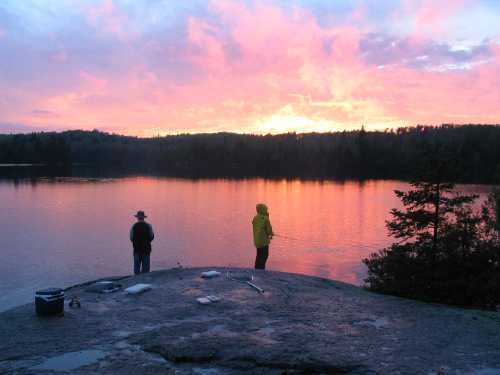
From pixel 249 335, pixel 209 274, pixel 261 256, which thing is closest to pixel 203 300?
pixel 249 335

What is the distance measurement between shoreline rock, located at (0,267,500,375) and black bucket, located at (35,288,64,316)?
14cm

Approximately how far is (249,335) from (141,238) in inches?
218

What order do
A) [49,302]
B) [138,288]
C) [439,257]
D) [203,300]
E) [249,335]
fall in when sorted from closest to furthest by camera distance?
[249,335]
[49,302]
[203,300]
[138,288]
[439,257]

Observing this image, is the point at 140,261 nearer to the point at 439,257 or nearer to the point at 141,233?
the point at 141,233

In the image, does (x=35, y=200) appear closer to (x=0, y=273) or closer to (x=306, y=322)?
(x=0, y=273)

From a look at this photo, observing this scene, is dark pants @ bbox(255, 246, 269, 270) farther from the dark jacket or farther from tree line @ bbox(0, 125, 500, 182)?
tree line @ bbox(0, 125, 500, 182)

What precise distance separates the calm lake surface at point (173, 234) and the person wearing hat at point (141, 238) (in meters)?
4.86

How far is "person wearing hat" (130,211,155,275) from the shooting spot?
11.6 m

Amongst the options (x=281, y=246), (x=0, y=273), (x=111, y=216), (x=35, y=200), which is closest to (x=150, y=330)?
(x=0, y=273)

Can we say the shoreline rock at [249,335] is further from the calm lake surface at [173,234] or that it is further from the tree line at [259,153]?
the tree line at [259,153]

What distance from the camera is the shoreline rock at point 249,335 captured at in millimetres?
5828

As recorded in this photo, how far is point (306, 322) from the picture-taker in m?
7.57

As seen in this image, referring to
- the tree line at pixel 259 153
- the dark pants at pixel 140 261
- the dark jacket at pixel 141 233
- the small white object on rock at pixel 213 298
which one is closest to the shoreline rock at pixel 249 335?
the small white object on rock at pixel 213 298

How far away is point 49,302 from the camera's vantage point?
757 cm
